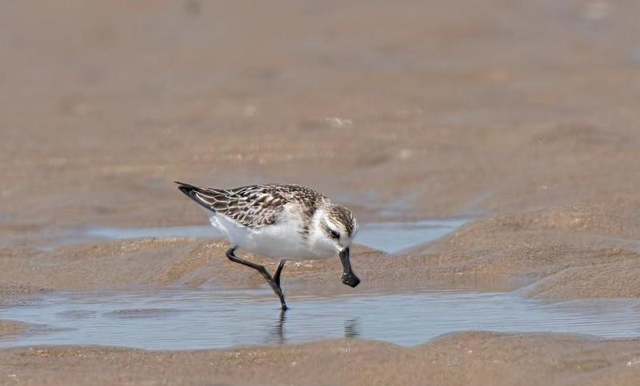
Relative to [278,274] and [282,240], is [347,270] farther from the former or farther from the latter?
[278,274]

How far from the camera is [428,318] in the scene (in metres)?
9.73

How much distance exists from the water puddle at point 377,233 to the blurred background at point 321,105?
384 millimetres

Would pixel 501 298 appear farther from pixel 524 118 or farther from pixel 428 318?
pixel 524 118

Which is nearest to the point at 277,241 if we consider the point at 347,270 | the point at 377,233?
the point at 347,270

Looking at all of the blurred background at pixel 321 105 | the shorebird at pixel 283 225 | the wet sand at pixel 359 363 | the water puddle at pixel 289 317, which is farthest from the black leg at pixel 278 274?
the blurred background at pixel 321 105

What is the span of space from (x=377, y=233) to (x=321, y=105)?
5.72 metres

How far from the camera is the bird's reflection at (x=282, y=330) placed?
29.7 ft

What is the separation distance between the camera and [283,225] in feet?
33.7

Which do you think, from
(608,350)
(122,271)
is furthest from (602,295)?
(122,271)

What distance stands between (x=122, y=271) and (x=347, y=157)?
5.37m

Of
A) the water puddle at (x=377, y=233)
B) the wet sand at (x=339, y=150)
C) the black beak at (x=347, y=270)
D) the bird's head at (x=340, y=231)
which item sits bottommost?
the water puddle at (x=377, y=233)

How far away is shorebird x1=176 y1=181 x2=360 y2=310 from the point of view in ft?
32.5

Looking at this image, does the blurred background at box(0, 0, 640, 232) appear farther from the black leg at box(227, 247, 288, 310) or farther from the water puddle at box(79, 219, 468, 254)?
the black leg at box(227, 247, 288, 310)

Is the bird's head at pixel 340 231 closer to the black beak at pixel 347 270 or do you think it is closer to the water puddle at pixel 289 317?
the black beak at pixel 347 270
